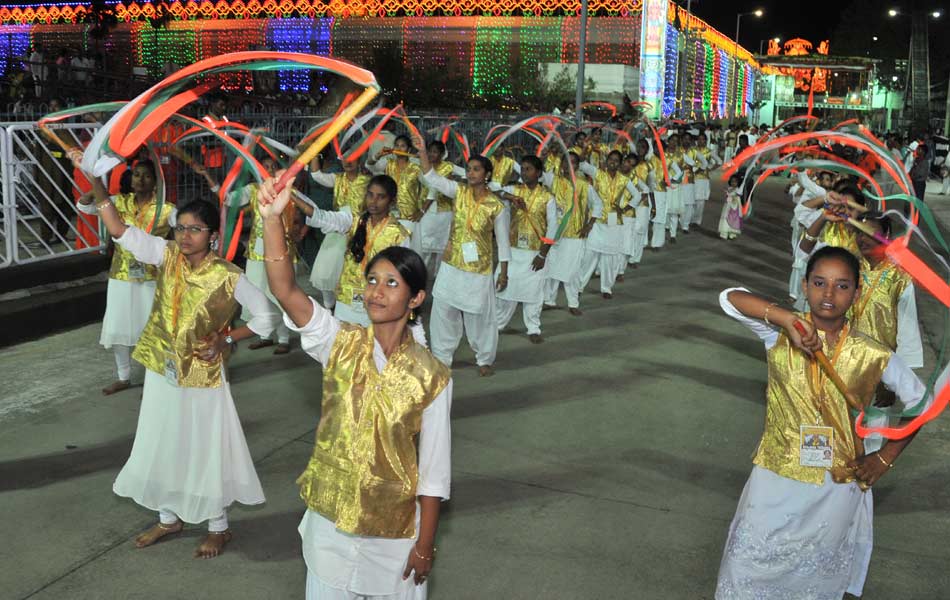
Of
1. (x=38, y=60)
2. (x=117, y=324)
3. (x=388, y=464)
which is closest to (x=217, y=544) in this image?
(x=388, y=464)

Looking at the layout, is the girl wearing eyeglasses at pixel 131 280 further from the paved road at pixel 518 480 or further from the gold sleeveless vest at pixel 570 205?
the gold sleeveless vest at pixel 570 205

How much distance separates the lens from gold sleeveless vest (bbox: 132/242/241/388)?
428cm

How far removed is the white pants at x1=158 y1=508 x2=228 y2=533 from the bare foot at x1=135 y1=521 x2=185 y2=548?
0.02 meters

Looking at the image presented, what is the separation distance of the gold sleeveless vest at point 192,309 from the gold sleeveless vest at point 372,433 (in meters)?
1.46

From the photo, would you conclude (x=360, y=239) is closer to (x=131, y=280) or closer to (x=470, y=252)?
(x=470, y=252)

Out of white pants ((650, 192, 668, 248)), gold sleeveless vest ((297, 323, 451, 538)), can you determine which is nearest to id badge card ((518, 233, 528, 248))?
gold sleeveless vest ((297, 323, 451, 538))

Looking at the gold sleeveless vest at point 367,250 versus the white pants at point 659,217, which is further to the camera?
the white pants at point 659,217

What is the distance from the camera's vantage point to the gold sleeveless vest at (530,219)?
28.6ft

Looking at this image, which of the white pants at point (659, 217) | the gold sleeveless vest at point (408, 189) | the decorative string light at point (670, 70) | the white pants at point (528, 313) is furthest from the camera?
the decorative string light at point (670, 70)

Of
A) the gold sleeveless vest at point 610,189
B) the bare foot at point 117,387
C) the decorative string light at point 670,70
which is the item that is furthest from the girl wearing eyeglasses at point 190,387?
the decorative string light at point 670,70

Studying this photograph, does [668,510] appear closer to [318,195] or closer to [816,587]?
[816,587]

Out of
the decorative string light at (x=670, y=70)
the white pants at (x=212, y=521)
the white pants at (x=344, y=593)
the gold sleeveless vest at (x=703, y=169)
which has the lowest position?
the white pants at (x=212, y=521)

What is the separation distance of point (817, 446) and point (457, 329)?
4515 mm

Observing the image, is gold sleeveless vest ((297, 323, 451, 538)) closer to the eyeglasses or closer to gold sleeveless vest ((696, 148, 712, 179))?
the eyeglasses
